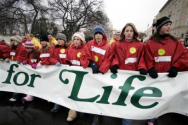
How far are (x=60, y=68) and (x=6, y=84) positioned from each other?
1.71 meters

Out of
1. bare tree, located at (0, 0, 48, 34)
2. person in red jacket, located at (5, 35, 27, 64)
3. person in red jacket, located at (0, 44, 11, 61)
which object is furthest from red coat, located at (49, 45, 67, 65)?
bare tree, located at (0, 0, 48, 34)

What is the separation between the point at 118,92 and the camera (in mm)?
2385

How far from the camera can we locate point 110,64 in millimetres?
2475

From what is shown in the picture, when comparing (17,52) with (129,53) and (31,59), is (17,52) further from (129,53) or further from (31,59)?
(129,53)

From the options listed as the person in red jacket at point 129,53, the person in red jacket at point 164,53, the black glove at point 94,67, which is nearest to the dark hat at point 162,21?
the person in red jacket at point 164,53

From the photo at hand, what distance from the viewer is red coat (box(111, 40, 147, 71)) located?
237 cm

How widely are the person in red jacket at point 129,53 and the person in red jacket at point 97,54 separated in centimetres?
16

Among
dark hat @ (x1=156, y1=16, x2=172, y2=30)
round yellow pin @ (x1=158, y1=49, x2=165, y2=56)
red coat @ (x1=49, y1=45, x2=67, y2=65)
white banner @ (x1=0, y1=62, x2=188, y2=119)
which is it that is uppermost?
dark hat @ (x1=156, y1=16, x2=172, y2=30)

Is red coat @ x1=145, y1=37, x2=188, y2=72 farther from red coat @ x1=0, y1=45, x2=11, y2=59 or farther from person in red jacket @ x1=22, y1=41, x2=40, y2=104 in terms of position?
red coat @ x1=0, y1=45, x2=11, y2=59

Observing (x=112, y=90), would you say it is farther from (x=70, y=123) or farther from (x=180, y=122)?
(x=180, y=122)

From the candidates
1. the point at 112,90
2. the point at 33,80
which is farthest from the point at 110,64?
the point at 33,80

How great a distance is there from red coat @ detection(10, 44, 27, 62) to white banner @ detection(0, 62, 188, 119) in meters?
1.13

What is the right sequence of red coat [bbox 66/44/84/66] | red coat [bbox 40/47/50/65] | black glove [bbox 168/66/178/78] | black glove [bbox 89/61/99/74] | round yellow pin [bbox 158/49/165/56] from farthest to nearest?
1. red coat [bbox 40/47/50/65]
2. red coat [bbox 66/44/84/66]
3. black glove [bbox 89/61/99/74]
4. round yellow pin [bbox 158/49/165/56]
5. black glove [bbox 168/66/178/78]

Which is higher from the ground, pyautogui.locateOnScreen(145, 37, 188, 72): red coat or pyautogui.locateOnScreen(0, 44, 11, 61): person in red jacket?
pyautogui.locateOnScreen(145, 37, 188, 72): red coat
